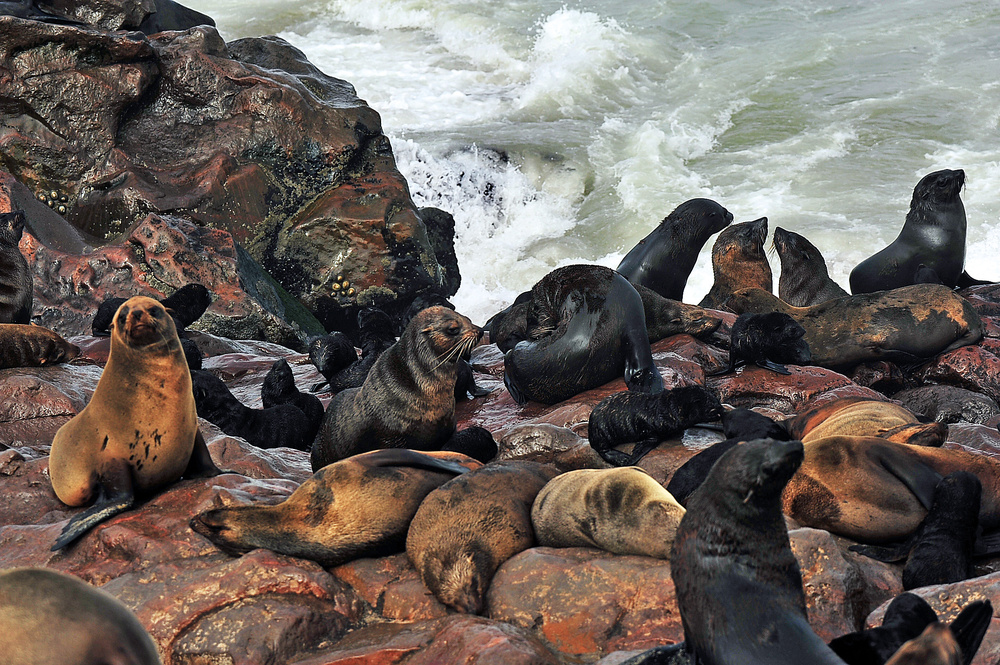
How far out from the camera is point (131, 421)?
5121mm

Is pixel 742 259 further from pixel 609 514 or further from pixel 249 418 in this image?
pixel 609 514

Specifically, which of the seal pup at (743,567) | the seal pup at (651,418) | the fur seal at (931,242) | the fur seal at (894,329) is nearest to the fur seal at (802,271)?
the fur seal at (931,242)

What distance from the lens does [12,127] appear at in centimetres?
1238

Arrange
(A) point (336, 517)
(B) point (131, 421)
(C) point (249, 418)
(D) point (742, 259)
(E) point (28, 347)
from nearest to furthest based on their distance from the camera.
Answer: (A) point (336, 517)
(B) point (131, 421)
(C) point (249, 418)
(E) point (28, 347)
(D) point (742, 259)

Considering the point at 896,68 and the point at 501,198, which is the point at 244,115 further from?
the point at 896,68

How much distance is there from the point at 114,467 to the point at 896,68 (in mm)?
27215

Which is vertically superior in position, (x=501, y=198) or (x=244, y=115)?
(x=244, y=115)

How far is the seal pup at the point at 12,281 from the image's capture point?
827 cm

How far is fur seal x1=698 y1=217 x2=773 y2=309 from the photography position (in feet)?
36.2

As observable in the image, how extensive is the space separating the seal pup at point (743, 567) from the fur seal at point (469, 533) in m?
1.20

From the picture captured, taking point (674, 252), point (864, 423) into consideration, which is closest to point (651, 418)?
point (864, 423)

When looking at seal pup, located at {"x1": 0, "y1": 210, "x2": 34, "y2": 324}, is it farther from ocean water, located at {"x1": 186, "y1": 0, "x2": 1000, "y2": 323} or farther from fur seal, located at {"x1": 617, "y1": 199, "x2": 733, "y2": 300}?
ocean water, located at {"x1": 186, "y1": 0, "x2": 1000, "y2": 323}

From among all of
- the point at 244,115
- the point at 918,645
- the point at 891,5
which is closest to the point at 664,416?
the point at 918,645

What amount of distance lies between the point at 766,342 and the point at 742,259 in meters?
3.35
